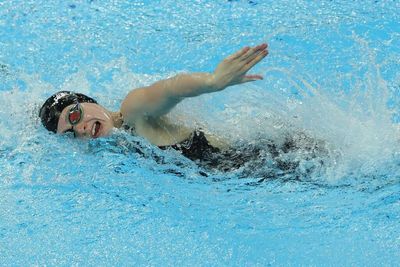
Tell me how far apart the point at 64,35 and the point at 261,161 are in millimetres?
2369

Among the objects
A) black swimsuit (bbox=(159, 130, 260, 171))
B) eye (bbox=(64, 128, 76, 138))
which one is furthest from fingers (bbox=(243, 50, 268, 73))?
eye (bbox=(64, 128, 76, 138))

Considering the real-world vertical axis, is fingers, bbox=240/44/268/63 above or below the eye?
above

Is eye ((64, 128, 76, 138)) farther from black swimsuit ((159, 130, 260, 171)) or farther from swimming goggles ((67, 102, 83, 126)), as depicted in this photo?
black swimsuit ((159, 130, 260, 171))

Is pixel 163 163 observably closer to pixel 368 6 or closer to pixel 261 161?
pixel 261 161

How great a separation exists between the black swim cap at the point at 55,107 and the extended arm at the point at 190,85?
27 cm

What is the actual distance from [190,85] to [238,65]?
271 millimetres

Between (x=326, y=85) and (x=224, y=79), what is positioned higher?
(x=224, y=79)

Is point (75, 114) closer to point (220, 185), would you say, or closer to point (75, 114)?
point (75, 114)

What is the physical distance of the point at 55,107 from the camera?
3.22 m

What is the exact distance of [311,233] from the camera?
9.70 feet

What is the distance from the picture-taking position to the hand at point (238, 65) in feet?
8.19

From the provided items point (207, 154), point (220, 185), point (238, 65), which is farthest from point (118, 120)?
point (238, 65)

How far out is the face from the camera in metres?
3.11

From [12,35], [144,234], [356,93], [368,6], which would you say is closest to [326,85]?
[356,93]
